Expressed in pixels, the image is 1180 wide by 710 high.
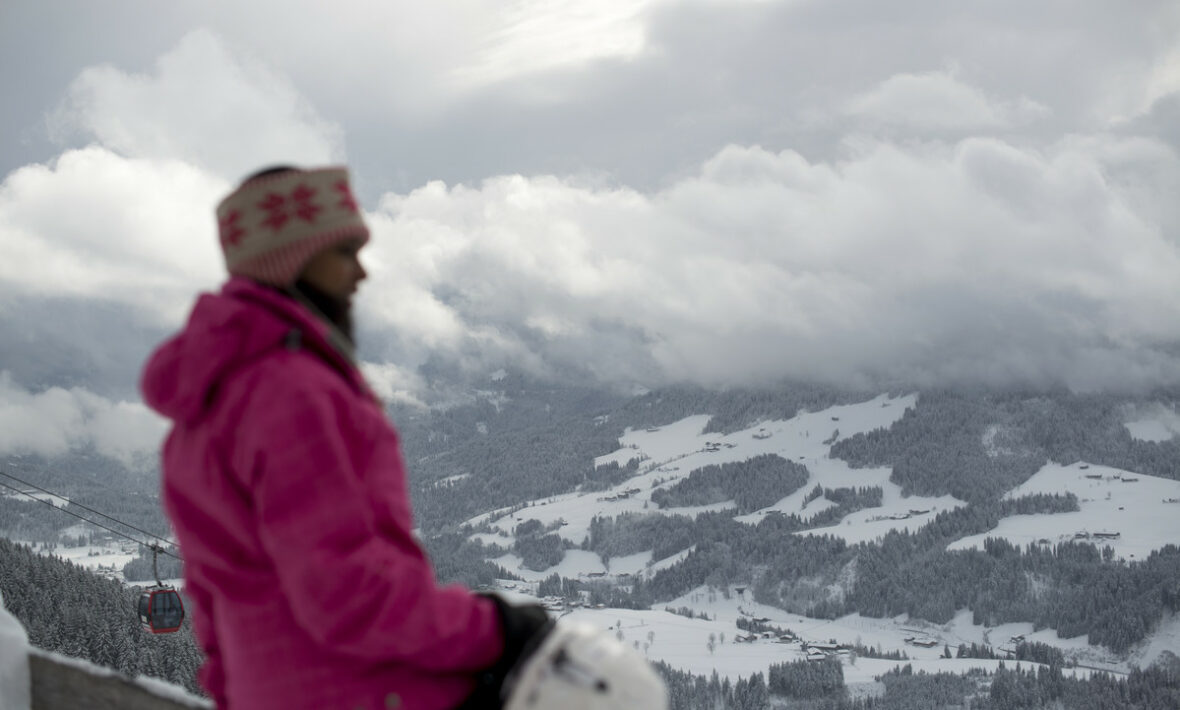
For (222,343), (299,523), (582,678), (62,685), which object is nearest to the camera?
(299,523)

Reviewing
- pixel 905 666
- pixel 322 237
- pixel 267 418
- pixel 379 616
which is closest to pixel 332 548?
pixel 379 616

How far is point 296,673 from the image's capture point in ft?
7.54

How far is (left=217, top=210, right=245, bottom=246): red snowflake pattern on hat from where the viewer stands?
2.57m

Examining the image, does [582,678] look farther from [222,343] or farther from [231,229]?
[231,229]

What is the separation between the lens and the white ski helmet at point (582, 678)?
7.89 ft

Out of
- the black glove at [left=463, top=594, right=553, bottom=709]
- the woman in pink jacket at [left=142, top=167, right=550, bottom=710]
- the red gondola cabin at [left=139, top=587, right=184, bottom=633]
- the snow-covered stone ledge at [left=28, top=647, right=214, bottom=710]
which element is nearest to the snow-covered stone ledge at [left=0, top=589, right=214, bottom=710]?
the snow-covered stone ledge at [left=28, top=647, right=214, bottom=710]

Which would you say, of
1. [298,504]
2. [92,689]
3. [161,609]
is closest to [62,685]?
[92,689]

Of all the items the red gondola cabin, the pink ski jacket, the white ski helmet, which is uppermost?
the pink ski jacket

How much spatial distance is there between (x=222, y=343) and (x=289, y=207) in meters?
0.48

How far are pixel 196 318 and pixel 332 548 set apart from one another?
709mm

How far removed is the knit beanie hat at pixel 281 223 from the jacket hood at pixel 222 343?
0.39 feet

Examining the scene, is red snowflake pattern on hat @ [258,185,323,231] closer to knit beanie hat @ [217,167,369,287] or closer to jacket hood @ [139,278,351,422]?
knit beanie hat @ [217,167,369,287]

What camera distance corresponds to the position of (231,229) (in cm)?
260

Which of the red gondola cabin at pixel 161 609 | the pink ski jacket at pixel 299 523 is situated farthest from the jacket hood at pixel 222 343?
the red gondola cabin at pixel 161 609
